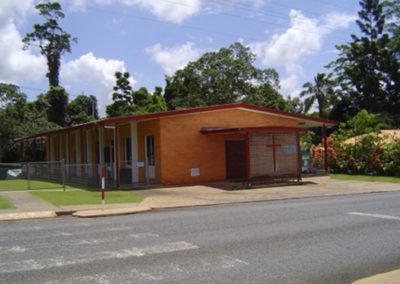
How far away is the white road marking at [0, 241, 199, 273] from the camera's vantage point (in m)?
7.55

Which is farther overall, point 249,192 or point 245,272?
point 249,192

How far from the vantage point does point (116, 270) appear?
7234 millimetres

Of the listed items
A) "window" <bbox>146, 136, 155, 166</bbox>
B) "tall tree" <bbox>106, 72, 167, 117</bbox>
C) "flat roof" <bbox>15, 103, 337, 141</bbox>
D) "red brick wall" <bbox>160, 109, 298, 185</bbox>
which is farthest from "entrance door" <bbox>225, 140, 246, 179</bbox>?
"tall tree" <bbox>106, 72, 167, 117</bbox>

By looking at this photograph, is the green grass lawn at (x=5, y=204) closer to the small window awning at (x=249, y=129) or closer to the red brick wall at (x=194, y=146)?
the red brick wall at (x=194, y=146)

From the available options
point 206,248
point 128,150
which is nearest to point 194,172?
point 128,150

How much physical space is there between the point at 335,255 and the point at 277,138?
17806 millimetres

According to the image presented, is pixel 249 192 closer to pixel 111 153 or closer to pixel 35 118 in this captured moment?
pixel 111 153

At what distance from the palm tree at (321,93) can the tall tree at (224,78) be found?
10.6 m

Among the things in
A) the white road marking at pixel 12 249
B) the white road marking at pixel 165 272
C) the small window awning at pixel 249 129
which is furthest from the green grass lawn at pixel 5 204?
the small window awning at pixel 249 129

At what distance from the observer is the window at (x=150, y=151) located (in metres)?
24.5

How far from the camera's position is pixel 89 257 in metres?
8.16

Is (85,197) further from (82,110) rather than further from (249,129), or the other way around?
(82,110)

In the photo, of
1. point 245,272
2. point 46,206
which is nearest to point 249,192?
point 46,206

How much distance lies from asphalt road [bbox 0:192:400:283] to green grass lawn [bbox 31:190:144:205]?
11.4 ft
